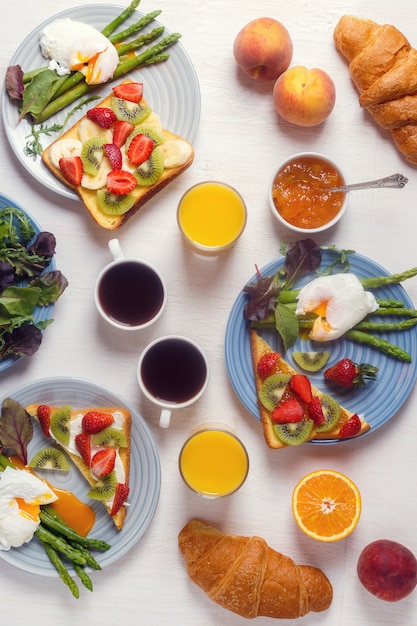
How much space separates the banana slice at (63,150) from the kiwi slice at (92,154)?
0.08 ft

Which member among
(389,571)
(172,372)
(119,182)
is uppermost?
(119,182)

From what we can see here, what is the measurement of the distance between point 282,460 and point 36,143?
148 centimetres

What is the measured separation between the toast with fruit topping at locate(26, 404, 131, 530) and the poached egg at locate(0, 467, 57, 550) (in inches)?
6.5

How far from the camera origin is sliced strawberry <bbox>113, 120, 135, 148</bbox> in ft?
8.42

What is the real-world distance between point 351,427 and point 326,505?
31 cm

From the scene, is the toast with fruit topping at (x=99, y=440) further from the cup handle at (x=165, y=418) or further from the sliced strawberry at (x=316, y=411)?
the sliced strawberry at (x=316, y=411)

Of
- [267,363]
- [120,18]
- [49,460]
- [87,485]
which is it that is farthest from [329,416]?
[120,18]

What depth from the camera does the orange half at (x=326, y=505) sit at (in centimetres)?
255

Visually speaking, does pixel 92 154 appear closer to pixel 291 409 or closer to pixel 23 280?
pixel 23 280

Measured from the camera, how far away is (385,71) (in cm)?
262

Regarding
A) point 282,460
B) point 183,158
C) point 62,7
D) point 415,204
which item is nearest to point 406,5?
point 415,204

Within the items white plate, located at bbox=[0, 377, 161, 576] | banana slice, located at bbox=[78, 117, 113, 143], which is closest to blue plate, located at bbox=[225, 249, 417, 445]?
white plate, located at bbox=[0, 377, 161, 576]

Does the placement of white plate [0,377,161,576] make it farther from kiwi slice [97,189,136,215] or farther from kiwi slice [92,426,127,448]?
kiwi slice [97,189,136,215]

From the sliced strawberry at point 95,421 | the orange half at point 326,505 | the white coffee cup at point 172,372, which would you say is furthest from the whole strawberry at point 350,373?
the sliced strawberry at point 95,421
